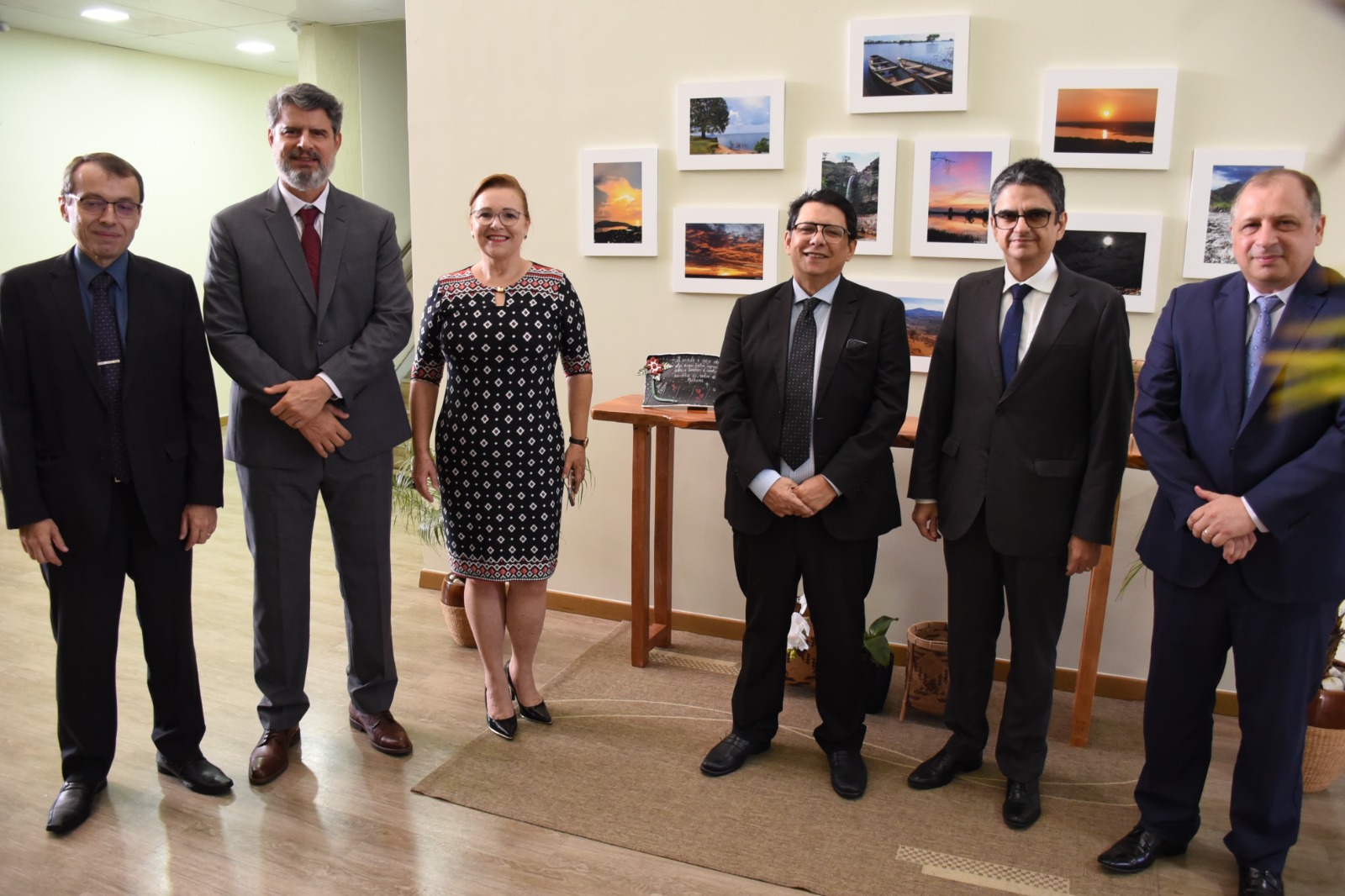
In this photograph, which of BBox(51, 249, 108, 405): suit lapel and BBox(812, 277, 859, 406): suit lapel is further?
BBox(812, 277, 859, 406): suit lapel

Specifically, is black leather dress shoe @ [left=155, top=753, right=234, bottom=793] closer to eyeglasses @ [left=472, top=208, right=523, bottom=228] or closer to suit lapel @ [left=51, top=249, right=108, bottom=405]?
suit lapel @ [left=51, top=249, right=108, bottom=405]

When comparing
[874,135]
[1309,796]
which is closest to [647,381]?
[874,135]

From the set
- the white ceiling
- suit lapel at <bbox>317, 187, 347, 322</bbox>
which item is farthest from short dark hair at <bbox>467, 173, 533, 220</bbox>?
the white ceiling

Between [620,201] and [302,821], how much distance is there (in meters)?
2.62

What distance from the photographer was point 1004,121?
3639 mm

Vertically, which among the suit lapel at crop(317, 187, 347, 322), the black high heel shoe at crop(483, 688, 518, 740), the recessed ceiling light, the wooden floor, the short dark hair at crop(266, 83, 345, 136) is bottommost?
the wooden floor

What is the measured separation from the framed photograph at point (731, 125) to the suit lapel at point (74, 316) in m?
2.29

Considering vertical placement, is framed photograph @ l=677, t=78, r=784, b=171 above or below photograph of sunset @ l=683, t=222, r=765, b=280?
above

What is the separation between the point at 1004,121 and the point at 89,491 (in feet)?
10.3

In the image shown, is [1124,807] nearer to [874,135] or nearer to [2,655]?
[874,135]

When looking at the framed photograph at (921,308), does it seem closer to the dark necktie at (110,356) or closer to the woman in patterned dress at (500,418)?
the woman in patterned dress at (500,418)

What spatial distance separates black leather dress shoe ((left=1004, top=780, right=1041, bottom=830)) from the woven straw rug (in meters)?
0.03

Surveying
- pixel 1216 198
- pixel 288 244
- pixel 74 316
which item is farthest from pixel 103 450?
pixel 1216 198

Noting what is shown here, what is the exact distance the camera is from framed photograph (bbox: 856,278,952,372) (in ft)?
12.6
